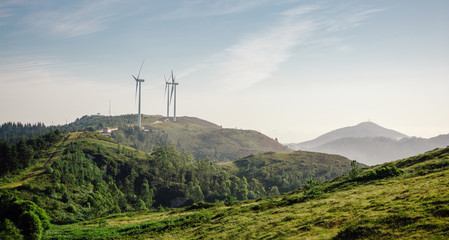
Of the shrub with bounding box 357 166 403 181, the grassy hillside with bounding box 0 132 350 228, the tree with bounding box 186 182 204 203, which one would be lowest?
the tree with bounding box 186 182 204 203

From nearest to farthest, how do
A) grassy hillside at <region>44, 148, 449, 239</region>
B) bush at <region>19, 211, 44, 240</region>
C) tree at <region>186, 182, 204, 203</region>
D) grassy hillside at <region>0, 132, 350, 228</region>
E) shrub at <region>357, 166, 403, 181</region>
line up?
1. grassy hillside at <region>44, 148, 449, 239</region>
2. bush at <region>19, 211, 44, 240</region>
3. shrub at <region>357, 166, 403, 181</region>
4. grassy hillside at <region>0, 132, 350, 228</region>
5. tree at <region>186, 182, 204, 203</region>

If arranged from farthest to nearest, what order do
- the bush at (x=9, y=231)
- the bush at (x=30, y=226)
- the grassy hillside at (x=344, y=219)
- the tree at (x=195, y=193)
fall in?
1. the tree at (x=195, y=193)
2. the bush at (x=30, y=226)
3. the bush at (x=9, y=231)
4. the grassy hillside at (x=344, y=219)

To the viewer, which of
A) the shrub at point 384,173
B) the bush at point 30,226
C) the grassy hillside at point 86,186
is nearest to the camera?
the bush at point 30,226

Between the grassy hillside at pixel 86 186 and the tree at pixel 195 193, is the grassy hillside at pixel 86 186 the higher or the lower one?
the higher one

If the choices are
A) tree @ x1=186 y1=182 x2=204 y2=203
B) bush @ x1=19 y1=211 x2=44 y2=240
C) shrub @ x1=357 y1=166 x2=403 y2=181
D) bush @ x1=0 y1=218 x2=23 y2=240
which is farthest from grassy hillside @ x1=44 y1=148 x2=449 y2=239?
tree @ x1=186 y1=182 x2=204 y2=203

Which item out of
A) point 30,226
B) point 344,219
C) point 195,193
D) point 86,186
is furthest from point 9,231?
point 195,193

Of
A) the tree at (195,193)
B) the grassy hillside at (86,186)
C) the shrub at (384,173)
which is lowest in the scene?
the tree at (195,193)

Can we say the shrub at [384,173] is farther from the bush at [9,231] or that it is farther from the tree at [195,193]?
the tree at [195,193]

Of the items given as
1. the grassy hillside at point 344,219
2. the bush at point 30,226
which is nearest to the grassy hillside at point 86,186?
the grassy hillside at point 344,219

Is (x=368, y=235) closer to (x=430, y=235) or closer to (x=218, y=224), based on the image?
(x=430, y=235)

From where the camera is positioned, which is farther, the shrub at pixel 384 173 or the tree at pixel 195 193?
the tree at pixel 195 193

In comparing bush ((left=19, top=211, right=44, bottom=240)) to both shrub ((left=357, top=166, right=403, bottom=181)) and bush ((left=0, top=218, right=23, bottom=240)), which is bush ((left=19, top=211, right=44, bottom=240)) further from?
shrub ((left=357, top=166, right=403, bottom=181))

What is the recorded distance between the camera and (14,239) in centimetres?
5128

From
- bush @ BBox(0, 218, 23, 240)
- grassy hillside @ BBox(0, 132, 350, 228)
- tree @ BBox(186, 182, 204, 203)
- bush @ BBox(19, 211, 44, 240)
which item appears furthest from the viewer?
tree @ BBox(186, 182, 204, 203)
